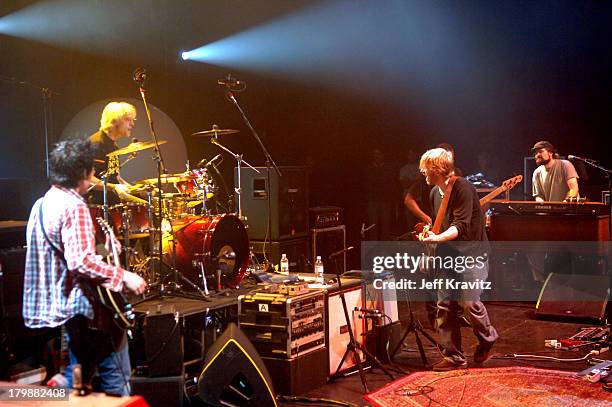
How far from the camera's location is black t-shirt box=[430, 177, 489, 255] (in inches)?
219

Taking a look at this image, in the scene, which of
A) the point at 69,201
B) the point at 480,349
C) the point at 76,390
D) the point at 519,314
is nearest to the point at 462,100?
the point at 519,314

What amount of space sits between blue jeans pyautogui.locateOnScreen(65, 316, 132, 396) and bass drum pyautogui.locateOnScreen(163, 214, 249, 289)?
7.67ft

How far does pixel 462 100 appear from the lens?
11.9 metres

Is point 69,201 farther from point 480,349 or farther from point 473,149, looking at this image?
point 473,149

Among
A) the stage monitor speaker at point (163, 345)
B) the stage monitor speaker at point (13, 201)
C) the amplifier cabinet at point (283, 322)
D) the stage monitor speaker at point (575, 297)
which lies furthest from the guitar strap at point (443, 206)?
the stage monitor speaker at point (13, 201)

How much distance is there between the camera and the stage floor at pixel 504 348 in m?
5.53

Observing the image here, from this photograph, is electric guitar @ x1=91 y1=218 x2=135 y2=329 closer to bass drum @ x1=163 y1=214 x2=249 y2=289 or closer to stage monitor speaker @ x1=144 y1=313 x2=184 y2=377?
stage monitor speaker @ x1=144 y1=313 x2=184 y2=377

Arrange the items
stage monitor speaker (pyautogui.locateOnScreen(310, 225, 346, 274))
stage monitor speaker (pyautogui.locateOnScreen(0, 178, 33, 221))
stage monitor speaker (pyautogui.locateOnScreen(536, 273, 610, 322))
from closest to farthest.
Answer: stage monitor speaker (pyautogui.locateOnScreen(0, 178, 33, 221)) → stage monitor speaker (pyautogui.locateOnScreen(536, 273, 610, 322)) → stage monitor speaker (pyautogui.locateOnScreen(310, 225, 346, 274))

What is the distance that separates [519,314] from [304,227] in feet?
8.51

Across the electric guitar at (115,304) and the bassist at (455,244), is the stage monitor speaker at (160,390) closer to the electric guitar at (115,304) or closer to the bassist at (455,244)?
the electric guitar at (115,304)

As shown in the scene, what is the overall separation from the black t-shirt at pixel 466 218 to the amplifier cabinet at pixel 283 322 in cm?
117

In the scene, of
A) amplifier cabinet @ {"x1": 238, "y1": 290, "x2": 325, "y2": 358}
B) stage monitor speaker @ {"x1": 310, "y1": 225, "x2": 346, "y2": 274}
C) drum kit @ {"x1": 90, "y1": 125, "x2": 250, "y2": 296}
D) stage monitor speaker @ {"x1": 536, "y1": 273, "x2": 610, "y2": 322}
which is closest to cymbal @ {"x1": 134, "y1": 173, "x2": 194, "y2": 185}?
drum kit @ {"x1": 90, "y1": 125, "x2": 250, "y2": 296}

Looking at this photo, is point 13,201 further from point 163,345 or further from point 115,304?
point 115,304

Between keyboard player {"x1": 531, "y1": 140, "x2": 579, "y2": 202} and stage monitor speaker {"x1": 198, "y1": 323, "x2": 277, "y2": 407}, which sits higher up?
keyboard player {"x1": 531, "y1": 140, "x2": 579, "y2": 202}
